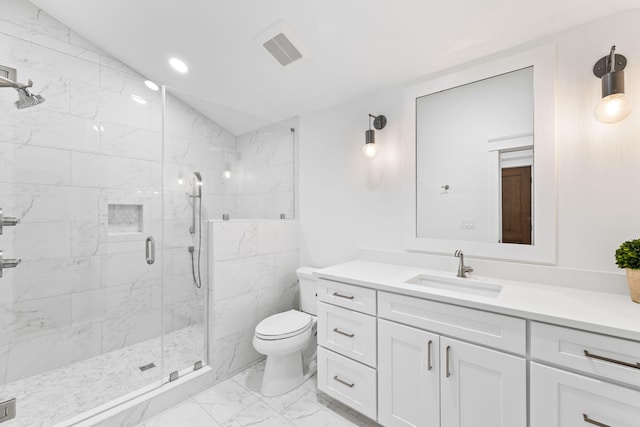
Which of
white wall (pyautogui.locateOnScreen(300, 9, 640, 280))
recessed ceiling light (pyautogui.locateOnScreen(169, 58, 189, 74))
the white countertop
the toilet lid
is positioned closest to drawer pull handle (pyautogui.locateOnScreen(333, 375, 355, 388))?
the toilet lid

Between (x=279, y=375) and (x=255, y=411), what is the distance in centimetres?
26

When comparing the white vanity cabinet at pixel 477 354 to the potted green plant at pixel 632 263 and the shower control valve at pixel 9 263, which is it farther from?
the shower control valve at pixel 9 263

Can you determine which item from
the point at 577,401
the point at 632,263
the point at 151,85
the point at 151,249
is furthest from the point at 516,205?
the point at 151,85

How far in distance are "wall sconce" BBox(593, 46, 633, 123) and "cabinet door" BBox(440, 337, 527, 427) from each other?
1248 mm

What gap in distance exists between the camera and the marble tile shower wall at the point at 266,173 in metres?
2.36

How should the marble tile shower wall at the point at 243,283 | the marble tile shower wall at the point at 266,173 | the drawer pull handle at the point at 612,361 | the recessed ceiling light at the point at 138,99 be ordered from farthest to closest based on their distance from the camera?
the recessed ceiling light at the point at 138,99, the marble tile shower wall at the point at 266,173, the marble tile shower wall at the point at 243,283, the drawer pull handle at the point at 612,361

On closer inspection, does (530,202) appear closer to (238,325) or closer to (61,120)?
(238,325)

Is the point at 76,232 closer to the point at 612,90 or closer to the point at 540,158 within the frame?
the point at 540,158

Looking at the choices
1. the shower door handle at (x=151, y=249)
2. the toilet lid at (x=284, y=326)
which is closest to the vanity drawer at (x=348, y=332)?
the toilet lid at (x=284, y=326)

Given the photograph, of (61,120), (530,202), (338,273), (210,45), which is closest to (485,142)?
(530,202)

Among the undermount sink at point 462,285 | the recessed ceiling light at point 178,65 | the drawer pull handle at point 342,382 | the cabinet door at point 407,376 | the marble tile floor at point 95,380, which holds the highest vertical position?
the recessed ceiling light at point 178,65

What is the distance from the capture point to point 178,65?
244 cm

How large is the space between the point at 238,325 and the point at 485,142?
7.30ft

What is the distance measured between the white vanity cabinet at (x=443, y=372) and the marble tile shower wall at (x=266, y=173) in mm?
1403
